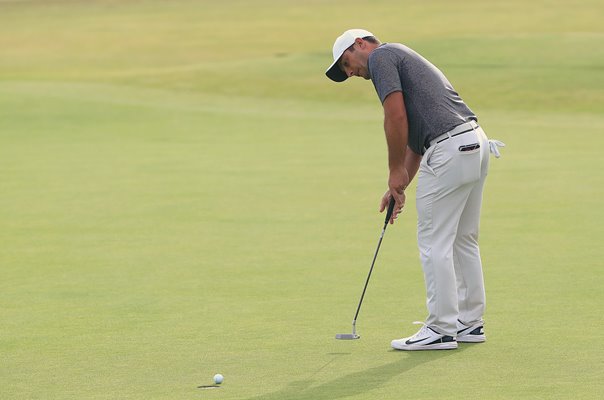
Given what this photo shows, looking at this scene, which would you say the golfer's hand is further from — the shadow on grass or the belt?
the shadow on grass

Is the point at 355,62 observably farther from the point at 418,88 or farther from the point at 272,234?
the point at 272,234

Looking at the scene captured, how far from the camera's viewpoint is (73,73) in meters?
31.9

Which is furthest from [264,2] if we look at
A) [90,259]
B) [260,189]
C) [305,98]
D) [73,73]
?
[90,259]

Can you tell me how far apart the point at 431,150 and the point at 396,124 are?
0.98 feet

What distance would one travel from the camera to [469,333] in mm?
7117

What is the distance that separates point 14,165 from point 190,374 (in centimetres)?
1055

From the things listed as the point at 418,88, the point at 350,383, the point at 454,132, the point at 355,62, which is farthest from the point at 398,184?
the point at 350,383

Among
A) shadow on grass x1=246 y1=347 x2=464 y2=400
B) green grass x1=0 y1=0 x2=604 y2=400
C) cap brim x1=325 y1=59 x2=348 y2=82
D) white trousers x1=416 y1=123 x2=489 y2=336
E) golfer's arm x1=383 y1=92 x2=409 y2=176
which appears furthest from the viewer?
cap brim x1=325 y1=59 x2=348 y2=82

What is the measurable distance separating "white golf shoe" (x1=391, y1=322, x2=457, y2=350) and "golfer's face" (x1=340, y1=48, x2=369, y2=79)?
55.5 inches

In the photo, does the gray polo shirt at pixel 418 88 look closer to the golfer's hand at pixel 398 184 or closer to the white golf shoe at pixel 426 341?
the golfer's hand at pixel 398 184

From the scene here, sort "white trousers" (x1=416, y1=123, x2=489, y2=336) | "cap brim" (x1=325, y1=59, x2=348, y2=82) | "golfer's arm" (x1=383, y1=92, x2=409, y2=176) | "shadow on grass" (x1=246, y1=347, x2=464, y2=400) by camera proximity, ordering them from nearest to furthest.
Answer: "shadow on grass" (x1=246, y1=347, x2=464, y2=400) → "golfer's arm" (x1=383, y1=92, x2=409, y2=176) → "white trousers" (x1=416, y1=123, x2=489, y2=336) → "cap brim" (x1=325, y1=59, x2=348, y2=82)

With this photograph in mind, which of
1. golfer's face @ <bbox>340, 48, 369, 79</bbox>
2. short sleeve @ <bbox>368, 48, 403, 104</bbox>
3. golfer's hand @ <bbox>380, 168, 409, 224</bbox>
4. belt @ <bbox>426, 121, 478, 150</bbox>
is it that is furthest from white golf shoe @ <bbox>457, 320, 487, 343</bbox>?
golfer's face @ <bbox>340, 48, 369, 79</bbox>

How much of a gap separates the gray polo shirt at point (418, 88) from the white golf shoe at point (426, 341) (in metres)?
1.01

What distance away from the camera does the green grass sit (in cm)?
655
